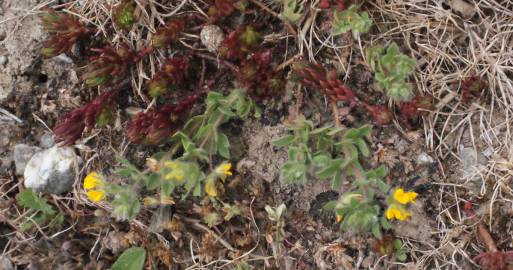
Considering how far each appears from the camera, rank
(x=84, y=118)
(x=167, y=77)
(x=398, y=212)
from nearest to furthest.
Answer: (x=398, y=212) < (x=167, y=77) < (x=84, y=118)

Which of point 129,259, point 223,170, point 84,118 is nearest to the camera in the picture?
point 223,170

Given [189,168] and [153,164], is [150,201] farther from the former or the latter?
[189,168]

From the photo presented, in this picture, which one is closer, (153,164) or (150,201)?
(153,164)

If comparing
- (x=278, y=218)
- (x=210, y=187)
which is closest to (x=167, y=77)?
(x=210, y=187)

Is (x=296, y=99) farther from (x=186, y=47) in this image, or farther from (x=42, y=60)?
(x=42, y=60)

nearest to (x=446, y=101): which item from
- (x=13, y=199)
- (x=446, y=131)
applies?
(x=446, y=131)

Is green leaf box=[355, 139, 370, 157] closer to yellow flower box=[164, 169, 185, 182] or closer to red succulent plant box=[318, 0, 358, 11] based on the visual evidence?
red succulent plant box=[318, 0, 358, 11]

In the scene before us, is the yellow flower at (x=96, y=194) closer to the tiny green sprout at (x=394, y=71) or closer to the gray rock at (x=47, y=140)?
the gray rock at (x=47, y=140)

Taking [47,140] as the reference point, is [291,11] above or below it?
above
